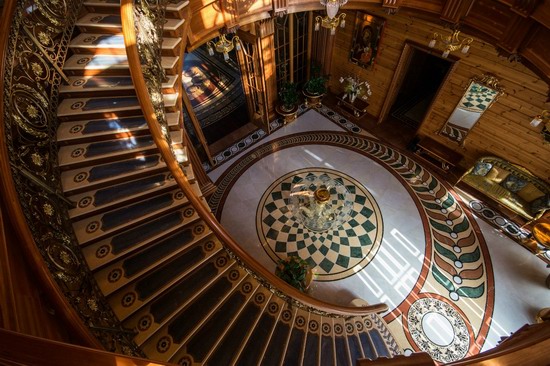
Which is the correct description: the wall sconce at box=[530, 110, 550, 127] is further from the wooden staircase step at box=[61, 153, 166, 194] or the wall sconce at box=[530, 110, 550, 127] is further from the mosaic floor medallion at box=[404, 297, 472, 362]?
the wooden staircase step at box=[61, 153, 166, 194]

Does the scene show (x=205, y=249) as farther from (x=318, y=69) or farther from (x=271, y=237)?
(x=318, y=69)

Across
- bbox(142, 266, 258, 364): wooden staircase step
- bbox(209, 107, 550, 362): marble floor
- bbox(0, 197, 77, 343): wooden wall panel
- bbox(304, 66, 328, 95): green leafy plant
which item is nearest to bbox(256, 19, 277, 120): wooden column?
bbox(304, 66, 328, 95): green leafy plant

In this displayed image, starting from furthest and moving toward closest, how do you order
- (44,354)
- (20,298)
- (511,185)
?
(511,185) → (20,298) → (44,354)

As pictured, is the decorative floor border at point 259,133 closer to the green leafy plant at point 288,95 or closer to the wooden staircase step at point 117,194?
the green leafy plant at point 288,95

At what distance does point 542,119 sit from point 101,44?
6.79 meters

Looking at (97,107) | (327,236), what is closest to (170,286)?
(97,107)

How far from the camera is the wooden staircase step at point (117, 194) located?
280 centimetres

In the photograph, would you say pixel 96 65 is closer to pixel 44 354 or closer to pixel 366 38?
pixel 44 354

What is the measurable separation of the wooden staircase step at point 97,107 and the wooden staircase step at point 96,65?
1.21ft

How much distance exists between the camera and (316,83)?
7.18m

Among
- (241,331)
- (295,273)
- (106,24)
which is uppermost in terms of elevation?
(106,24)

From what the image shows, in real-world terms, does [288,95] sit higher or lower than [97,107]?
lower

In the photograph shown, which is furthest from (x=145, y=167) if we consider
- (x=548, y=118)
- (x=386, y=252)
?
(x=548, y=118)

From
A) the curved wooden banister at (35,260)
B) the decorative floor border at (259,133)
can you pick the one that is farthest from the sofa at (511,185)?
the curved wooden banister at (35,260)
